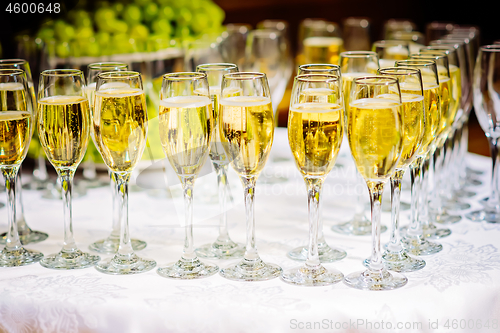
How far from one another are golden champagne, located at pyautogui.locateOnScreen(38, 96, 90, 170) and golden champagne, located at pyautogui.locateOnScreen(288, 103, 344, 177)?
1.44 ft

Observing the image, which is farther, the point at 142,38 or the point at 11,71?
the point at 142,38

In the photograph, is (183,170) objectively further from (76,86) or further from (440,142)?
(440,142)

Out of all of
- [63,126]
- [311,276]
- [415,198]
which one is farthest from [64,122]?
[415,198]

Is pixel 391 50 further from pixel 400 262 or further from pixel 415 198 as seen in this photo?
pixel 400 262

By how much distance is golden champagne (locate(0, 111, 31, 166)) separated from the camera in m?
1.24

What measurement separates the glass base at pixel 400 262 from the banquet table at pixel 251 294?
18 millimetres

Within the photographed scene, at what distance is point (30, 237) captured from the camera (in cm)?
143

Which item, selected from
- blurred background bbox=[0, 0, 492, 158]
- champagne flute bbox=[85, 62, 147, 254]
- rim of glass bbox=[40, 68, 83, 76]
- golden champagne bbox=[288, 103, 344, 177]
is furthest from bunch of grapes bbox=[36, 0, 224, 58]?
golden champagne bbox=[288, 103, 344, 177]

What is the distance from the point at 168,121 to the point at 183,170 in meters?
0.11

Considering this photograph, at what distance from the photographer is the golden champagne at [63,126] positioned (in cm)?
121

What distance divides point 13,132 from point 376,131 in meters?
0.74

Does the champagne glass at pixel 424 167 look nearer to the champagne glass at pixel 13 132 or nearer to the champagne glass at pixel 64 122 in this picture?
the champagne glass at pixel 64 122

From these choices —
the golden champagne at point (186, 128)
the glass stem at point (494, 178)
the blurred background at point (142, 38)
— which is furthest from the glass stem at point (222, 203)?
the glass stem at point (494, 178)

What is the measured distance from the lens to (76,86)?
1.24 meters
